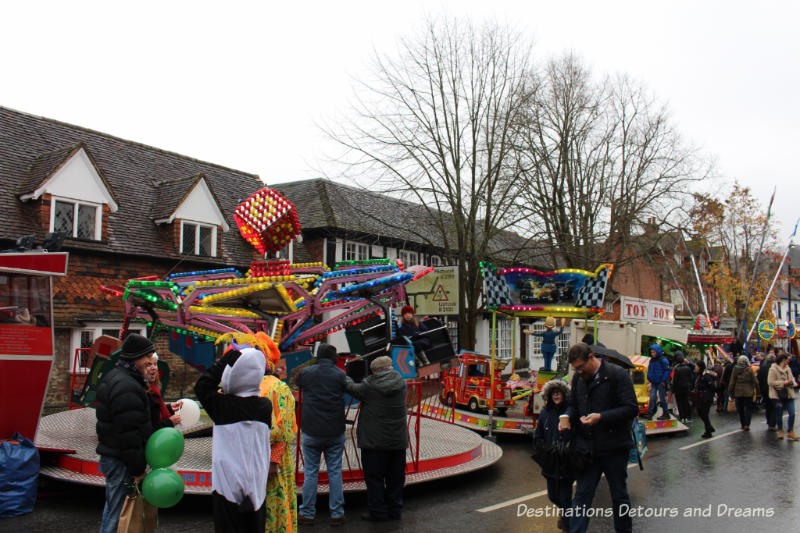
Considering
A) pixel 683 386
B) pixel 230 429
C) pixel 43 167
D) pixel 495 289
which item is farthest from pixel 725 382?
pixel 43 167

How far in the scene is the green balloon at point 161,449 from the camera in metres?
4.79

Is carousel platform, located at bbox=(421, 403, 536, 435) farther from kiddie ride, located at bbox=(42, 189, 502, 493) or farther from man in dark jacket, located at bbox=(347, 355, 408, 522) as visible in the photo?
man in dark jacket, located at bbox=(347, 355, 408, 522)

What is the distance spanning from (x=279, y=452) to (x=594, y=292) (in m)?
9.13

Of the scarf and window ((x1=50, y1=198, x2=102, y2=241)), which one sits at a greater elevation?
window ((x1=50, y1=198, x2=102, y2=241))

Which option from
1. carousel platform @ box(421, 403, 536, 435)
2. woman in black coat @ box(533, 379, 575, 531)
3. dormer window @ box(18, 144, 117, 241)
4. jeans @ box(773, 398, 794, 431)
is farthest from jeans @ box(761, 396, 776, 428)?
dormer window @ box(18, 144, 117, 241)

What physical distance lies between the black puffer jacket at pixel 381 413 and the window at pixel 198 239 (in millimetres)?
13836

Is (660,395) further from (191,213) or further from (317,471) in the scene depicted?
(191,213)

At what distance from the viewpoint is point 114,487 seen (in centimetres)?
488

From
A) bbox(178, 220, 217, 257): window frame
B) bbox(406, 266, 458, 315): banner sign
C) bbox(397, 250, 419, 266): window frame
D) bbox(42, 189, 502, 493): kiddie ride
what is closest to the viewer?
bbox(42, 189, 502, 493): kiddie ride

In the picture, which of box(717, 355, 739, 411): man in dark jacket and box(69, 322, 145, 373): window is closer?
box(69, 322, 145, 373): window

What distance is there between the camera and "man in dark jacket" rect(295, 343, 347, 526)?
6895 mm

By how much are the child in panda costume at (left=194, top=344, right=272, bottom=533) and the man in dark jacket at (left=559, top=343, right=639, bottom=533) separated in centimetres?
285

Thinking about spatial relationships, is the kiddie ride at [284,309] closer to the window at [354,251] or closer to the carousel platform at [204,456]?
the carousel platform at [204,456]

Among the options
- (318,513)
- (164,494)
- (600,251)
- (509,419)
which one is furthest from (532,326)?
(164,494)
